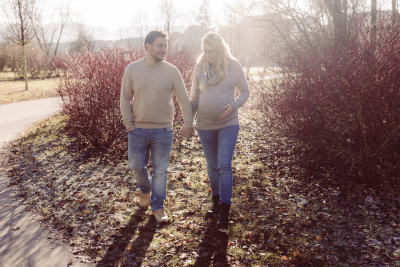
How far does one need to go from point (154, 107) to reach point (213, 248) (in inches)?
61.3

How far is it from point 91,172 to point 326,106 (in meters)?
3.98

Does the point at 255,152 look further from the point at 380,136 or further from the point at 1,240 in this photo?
the point at 1,240

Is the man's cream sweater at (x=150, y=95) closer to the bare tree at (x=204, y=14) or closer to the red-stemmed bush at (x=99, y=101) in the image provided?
the red-stemmed bush at (x=99, y=101)

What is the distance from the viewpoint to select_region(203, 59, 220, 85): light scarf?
338 centimetres

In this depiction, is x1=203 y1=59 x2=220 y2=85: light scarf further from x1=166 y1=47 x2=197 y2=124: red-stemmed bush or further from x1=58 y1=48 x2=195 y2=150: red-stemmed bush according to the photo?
x1=166 y1=47 x2=197 y2=124: red-stemmed bush

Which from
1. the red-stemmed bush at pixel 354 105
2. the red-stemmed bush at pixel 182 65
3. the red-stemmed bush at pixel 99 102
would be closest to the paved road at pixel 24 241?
the red-stemmed bush at pixel 99 102

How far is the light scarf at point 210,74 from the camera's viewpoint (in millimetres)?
3383

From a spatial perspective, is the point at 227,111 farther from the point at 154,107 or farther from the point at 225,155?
the point at 154,107

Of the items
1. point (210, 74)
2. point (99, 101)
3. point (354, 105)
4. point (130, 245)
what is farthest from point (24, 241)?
point (354, 105)

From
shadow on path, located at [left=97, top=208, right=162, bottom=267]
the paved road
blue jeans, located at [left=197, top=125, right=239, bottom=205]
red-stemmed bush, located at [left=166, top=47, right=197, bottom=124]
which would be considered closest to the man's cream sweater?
blue jeans, located at [left=197, top=125, right=239, bottom=205]

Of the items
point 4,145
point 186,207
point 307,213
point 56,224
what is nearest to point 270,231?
point 307,213

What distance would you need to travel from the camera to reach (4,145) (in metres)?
7.29

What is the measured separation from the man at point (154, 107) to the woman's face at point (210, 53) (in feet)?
1.24

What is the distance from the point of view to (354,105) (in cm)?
414
